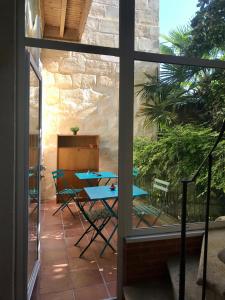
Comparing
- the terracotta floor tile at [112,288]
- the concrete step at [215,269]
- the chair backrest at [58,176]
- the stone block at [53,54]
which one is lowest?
the terracotta floor tile at [112,288]

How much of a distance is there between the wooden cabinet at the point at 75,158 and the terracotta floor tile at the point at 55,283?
9.53 feet

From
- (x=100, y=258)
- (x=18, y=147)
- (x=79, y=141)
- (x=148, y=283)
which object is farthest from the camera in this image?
(x=79, y=141)

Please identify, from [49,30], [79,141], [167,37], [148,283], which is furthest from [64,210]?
[167,37]

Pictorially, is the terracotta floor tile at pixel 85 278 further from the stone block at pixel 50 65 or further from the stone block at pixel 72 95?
the stone block at pixel 50 65

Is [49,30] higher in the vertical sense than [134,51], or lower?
higher

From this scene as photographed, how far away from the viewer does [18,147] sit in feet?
6.18


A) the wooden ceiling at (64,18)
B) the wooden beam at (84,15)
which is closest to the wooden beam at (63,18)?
the wooden ceiling at (64,18)

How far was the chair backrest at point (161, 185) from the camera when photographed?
2.43 metres

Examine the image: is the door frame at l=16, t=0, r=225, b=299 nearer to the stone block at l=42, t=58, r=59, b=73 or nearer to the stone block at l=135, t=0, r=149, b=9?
the stone block at l=135, t=0, r=149, b=9

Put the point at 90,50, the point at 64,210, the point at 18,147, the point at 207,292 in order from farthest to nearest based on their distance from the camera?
the point at 64,210
the point at 90,50
the point at 18,147
the point at 207,292

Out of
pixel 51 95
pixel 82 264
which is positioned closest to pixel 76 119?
pixel 51 95

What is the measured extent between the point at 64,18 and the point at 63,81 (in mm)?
2486

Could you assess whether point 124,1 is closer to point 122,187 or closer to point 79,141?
point 122,187

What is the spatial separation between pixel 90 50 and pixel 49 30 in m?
0.96
